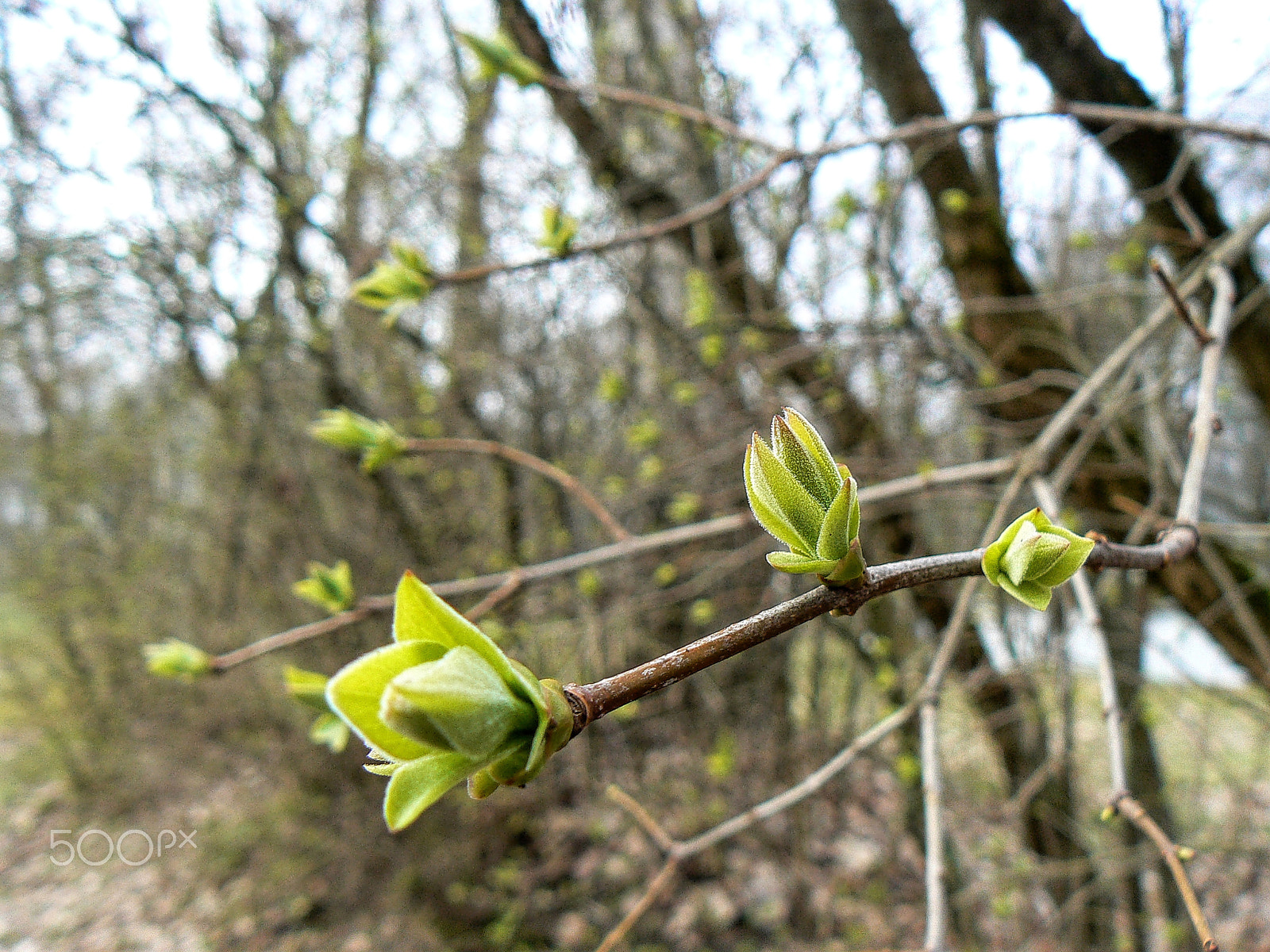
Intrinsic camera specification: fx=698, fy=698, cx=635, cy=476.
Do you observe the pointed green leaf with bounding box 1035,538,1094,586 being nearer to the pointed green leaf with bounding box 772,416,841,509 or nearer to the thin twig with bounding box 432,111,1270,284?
the pointed green leaf with bounding box 772,416,841,509

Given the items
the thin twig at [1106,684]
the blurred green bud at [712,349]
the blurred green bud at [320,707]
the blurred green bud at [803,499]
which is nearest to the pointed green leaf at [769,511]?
the blurred green bud at [803,499]

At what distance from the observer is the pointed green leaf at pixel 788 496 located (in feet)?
1.53

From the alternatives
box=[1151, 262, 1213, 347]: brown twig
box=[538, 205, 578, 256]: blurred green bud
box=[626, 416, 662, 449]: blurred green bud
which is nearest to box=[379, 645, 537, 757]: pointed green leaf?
box=[1151, 262, 1213, 347]: brown twig

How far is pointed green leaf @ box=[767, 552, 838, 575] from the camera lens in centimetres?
46

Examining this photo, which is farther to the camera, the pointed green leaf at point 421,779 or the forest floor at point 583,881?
the forest floor at point 583,881

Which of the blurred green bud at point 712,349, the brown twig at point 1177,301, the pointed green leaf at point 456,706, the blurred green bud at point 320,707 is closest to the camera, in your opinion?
the pointed green leaf at point 456,706

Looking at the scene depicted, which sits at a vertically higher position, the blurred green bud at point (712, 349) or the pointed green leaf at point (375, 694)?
the blurred green bud at point (712, 349)

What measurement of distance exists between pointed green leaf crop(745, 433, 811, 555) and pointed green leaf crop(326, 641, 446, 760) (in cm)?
24

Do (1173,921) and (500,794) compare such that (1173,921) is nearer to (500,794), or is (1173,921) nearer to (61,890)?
(500,794)

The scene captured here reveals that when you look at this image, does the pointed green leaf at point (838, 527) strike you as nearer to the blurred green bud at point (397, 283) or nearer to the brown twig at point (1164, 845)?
the brown twig at point (1164, 845)

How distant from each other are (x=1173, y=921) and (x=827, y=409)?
2.46 metres

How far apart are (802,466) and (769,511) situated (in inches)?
1.5

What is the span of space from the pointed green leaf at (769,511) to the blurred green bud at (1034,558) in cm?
15

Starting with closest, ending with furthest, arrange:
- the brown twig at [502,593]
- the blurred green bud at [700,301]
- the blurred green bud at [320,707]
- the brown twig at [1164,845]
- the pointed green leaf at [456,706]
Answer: the pointed green leaf at [456,706] → the brown twig at [1164,845] → the blurred green bud at [320,707] → the brown twig at [502,593] → the blurred green bud at [700,301]
